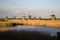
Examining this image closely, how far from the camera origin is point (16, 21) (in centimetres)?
5472

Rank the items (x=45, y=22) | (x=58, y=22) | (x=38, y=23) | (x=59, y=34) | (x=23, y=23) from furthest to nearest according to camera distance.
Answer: (x=23, y=23) < (x=38, y=23) < (x=45, y=22) < (x=58, y=22) < (x=59, y=34)

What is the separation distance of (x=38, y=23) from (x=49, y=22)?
6.02 m

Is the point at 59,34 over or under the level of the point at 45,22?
over

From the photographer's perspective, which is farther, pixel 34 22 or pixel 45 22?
pixel 34 22

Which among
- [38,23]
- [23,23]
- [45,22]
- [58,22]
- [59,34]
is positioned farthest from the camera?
[23,23]

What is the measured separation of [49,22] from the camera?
44406 mm

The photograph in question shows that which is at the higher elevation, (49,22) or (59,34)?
(59,34)

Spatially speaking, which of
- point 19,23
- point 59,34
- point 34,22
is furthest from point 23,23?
point 59,34

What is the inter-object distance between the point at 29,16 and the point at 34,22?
465cm

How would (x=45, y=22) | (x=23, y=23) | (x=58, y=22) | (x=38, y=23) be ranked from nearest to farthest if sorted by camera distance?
(x=58, y=22), (x=45, y=22), (x=38, y=23), (x=23, y=23)

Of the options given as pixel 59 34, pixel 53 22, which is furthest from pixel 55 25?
pixel 59 34

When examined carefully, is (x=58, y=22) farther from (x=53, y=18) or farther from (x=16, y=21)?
(x=16, y=21)

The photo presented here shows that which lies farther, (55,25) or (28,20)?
(28,20)

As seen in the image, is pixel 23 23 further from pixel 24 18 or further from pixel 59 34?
pixel 59 34
